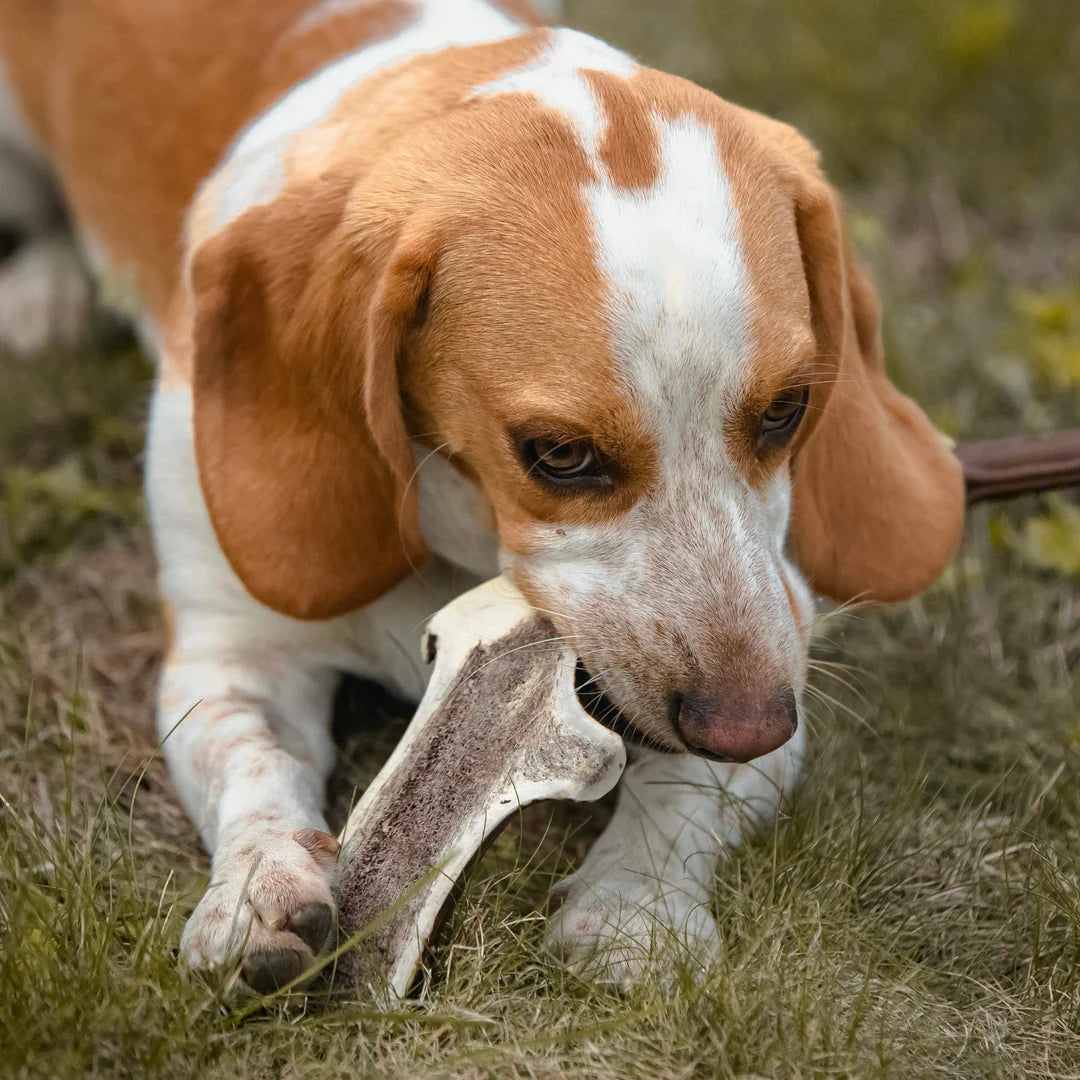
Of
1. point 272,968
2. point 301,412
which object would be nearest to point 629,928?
point 272,968

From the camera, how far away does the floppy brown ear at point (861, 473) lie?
2.58 meters

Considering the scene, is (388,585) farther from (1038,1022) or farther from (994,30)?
(994,30)

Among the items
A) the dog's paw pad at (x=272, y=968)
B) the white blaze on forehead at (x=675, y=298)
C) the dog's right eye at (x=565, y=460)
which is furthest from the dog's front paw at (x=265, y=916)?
the white blaze on forehead at (x=675, y=298)

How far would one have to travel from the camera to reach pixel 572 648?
2.26m

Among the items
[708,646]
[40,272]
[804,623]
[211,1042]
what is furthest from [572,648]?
[40,272]

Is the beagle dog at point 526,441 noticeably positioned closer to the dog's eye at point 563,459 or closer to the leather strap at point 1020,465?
the dog's eye at point 563,459

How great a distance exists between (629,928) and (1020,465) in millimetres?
1344

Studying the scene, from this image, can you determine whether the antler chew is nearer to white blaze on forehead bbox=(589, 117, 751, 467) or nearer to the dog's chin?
the dog's chin

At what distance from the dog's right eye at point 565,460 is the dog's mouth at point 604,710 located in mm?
285

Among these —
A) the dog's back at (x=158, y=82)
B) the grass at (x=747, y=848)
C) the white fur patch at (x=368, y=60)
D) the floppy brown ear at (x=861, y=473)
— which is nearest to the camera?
the grass at (x=747, y=848)

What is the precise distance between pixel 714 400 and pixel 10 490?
6.66 feet

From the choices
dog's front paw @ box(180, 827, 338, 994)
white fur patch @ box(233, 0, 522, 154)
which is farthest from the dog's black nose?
white fur patch @ box(233, 0, 522, 154)

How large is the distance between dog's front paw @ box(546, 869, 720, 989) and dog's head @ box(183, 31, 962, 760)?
31cm

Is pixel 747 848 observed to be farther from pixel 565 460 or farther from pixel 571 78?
pixel 571 78
